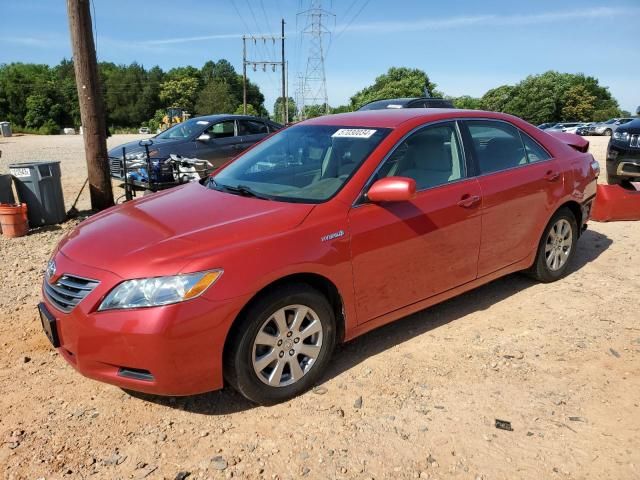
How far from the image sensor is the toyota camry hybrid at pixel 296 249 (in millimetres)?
2529

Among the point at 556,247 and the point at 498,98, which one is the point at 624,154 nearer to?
the point at 556,247

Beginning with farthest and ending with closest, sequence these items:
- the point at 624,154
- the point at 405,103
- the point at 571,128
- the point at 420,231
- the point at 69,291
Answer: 1. the point at 571,128
2. the point at 405,103
3. the point at 624,154
4. the point at 420,231
5. the point at 69,291

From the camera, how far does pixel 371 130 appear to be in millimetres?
3566

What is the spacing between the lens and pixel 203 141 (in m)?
10.3

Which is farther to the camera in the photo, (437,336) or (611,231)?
(611,231)

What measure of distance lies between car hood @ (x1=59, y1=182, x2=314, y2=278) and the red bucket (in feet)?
13.2

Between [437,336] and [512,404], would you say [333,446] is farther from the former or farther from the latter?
[437,336]

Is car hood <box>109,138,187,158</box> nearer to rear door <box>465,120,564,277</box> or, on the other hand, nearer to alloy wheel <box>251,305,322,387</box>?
rear door <box>465,120,564,277</box>

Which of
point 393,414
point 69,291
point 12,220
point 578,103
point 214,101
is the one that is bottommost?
point 393,414

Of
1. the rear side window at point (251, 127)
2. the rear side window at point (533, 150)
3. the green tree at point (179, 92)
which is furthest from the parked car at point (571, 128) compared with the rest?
the green tree at point (179, 92)

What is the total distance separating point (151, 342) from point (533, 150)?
3.59m

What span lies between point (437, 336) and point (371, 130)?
160 centimetres

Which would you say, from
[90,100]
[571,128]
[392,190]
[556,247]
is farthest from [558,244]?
[571,128]

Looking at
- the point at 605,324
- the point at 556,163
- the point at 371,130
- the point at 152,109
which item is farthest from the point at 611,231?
the point at 152,109
